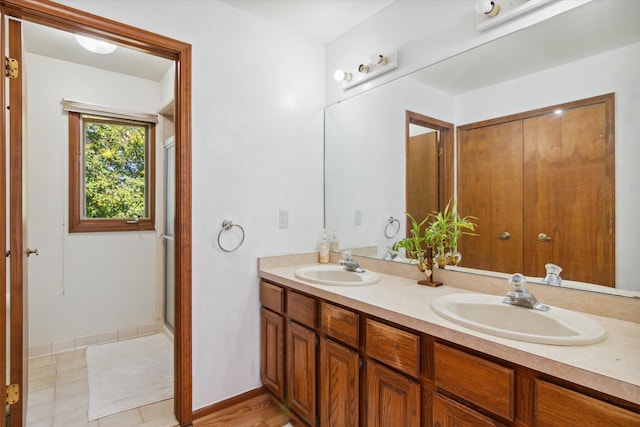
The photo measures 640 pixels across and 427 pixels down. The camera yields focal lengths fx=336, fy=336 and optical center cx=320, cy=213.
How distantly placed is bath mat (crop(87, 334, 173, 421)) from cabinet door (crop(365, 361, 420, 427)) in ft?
5.10

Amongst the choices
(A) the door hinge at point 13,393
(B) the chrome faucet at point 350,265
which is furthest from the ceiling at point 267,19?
(A) the door hinge at point 13,393

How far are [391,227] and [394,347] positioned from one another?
0.93m

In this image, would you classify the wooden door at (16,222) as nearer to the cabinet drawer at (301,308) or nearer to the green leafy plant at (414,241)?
the cabinet drawer at (301,308)

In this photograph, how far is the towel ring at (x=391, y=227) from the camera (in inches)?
82.7

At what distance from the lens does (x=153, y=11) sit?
1.83 metres

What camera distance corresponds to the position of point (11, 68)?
1.64 m

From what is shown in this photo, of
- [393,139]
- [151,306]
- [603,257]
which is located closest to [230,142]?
[393,139]

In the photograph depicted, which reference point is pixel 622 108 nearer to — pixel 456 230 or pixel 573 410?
pixel 456 230

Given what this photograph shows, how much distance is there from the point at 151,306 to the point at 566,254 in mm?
3437

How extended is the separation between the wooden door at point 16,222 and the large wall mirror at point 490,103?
179 cm

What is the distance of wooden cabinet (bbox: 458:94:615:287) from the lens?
130 cm

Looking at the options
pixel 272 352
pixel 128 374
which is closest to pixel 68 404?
pixel 128 374

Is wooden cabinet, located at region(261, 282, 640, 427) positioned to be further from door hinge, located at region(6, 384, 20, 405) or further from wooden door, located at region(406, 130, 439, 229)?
door hinge, located at region(6, 384, 20, 405)

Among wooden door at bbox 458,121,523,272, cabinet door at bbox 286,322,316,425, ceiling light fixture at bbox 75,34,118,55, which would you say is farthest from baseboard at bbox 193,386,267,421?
ceiling light fixture at bbox 75,34,118,55
